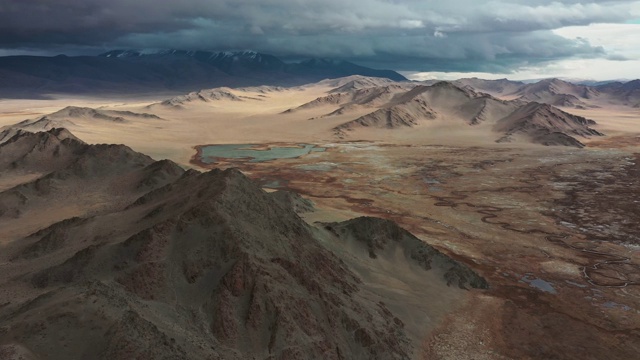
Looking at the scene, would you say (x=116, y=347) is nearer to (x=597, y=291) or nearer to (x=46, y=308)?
(x=46, y=308)

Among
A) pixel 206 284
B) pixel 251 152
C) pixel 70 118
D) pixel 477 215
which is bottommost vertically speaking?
pixel 477 215

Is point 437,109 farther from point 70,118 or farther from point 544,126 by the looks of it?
point 70,118

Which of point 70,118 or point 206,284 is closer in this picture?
point 206,284

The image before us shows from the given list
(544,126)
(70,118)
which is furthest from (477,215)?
(70,118)

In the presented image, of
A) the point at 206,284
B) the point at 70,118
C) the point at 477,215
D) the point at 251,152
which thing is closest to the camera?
the point at 206,284

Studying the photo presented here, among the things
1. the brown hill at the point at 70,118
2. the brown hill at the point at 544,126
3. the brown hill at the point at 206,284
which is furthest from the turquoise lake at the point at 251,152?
the brown hill at the point at 544,126

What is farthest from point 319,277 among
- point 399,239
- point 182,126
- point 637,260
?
point 182,126

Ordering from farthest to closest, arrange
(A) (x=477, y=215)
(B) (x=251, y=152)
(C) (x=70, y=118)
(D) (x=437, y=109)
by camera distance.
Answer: (D) (x=437, y=109) < (C) (x=70, y=118) < (B) (x=251, y=152) < (A) (x=477, y=215)

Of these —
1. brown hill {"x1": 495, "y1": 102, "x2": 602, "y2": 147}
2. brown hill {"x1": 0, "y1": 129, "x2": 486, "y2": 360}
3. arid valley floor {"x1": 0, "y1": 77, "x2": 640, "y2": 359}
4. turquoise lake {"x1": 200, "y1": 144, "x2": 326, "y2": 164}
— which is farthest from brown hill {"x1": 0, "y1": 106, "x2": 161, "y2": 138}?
brown hill {"x1": 495, "y1": 102, "x2": 602, "y2": 147}
